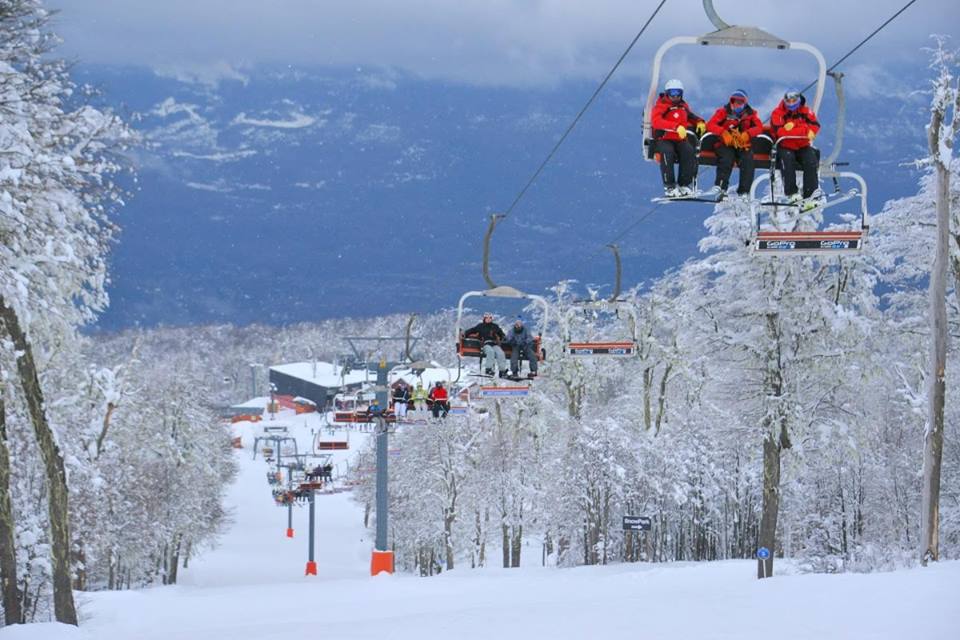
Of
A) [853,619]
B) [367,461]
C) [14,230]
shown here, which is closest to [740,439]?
[853,619]

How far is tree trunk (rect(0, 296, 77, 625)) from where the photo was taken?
1503 centimetres

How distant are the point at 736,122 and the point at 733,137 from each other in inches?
7.1

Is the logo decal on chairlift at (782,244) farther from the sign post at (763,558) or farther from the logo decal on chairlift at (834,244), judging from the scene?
the sign post at (763,558)

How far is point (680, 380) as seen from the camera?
41688mm

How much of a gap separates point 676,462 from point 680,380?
3643mm

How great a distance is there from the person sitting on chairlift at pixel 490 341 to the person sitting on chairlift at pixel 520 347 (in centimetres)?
22

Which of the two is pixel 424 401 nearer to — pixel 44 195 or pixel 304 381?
pixel 44 195

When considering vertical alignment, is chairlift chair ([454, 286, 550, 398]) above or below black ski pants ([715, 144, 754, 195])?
below

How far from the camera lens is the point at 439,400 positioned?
2894 cm

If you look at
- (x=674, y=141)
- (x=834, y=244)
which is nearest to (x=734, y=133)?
(x=674, y=141)

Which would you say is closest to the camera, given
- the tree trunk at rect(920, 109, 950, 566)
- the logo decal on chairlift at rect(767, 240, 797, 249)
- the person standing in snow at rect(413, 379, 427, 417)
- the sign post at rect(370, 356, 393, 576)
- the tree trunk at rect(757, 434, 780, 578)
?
the logo decal on chairlift at rect(767, 240, 797, 249)

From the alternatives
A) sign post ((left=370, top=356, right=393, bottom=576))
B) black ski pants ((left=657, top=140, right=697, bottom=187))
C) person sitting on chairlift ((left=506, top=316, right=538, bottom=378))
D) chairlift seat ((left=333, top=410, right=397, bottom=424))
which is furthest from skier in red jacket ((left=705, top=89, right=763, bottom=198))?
chairlift seat ((left=333, top=410, right=397, bottom=424))

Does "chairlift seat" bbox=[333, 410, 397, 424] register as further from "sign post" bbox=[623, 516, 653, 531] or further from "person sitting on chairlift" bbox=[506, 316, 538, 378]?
"sign post" bbox=[623, 516, 653, 531]

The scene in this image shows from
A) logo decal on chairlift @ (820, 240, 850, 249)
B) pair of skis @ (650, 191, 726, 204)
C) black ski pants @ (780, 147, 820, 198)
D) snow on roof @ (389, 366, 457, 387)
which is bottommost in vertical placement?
snow on roof @ (389, 366, 457, 387)
